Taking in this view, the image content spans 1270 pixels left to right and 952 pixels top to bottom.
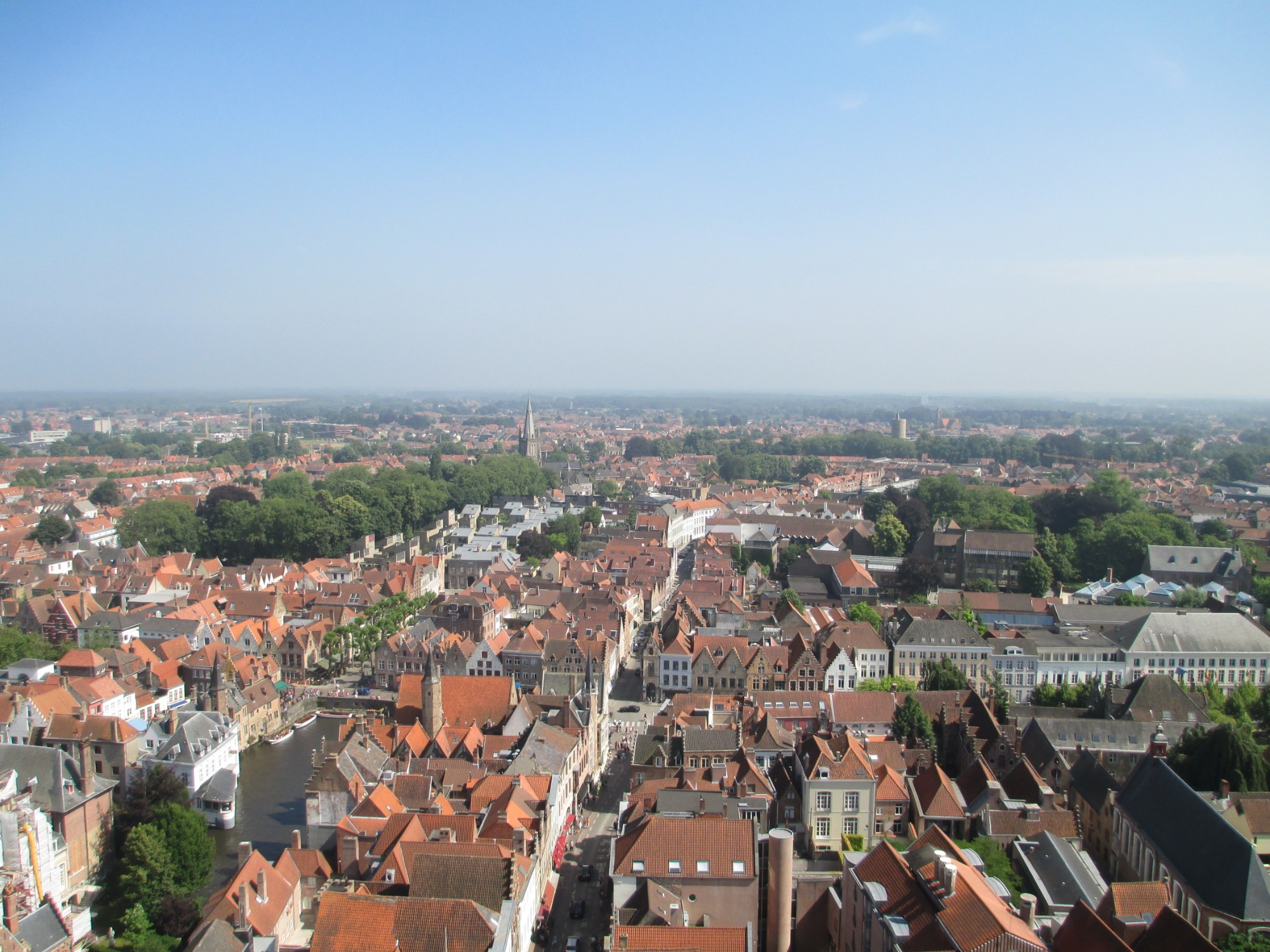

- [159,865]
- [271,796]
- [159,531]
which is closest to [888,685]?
[271,796]

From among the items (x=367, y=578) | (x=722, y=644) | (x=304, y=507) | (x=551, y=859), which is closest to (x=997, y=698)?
(x=722, y=644)

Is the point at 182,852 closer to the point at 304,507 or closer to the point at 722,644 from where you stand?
the point at 722,644

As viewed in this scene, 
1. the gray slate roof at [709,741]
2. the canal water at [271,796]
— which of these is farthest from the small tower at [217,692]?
the gray slate roof at [709,741]

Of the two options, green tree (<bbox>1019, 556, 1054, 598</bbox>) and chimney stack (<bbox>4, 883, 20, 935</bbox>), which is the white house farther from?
green tree (<bbox>1019, 556, 1054, 598</bbox>)

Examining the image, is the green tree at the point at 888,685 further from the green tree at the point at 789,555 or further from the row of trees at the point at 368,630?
the green tree at the point at 789,555

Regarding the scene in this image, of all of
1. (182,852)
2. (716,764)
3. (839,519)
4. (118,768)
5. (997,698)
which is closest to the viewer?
(182,852)

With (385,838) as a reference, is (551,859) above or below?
below
